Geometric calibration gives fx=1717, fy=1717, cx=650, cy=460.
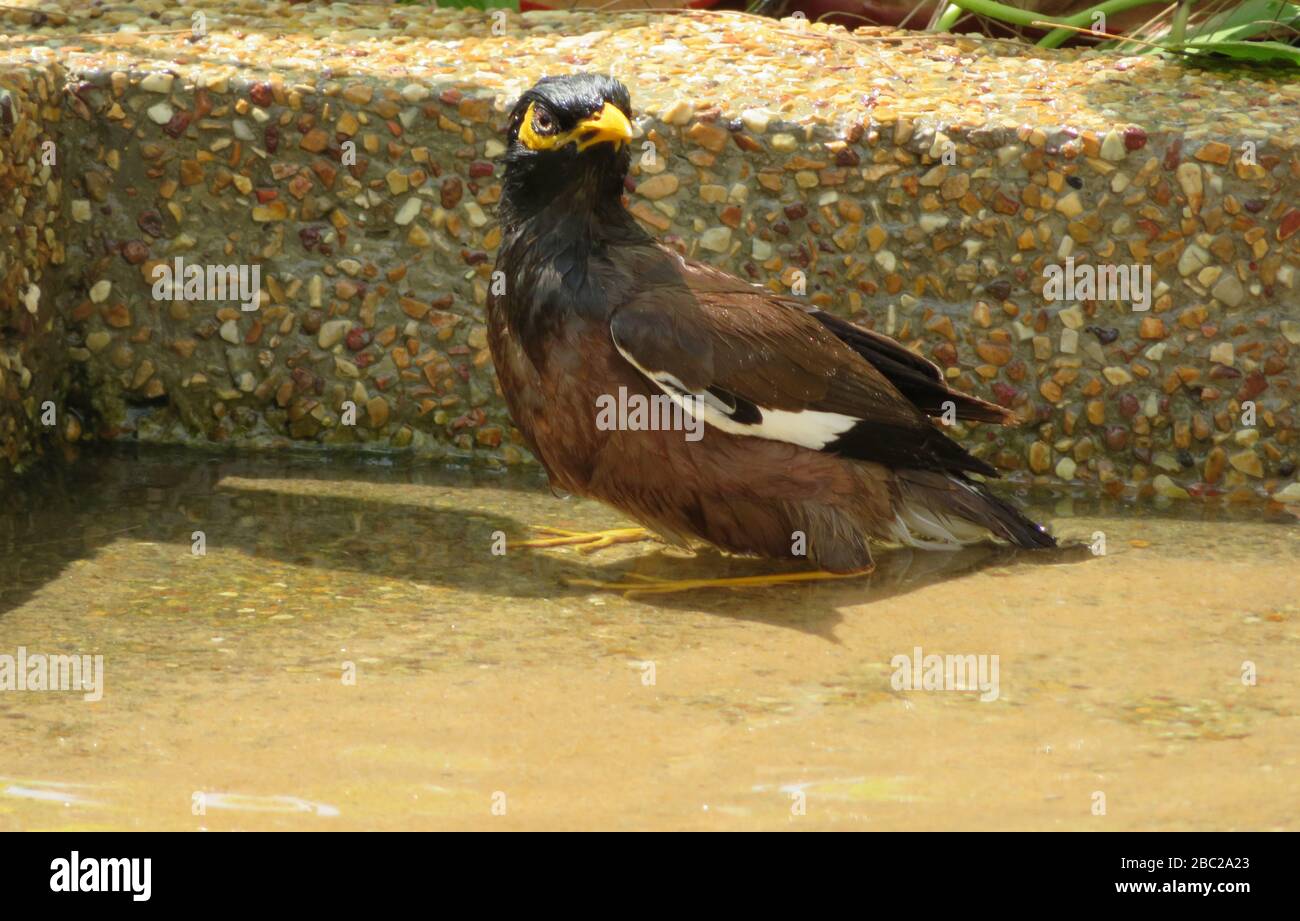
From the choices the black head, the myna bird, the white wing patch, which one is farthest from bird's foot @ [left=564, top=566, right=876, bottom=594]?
the black head

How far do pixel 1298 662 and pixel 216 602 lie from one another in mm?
2402

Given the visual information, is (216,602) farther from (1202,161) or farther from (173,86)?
(1202,161)

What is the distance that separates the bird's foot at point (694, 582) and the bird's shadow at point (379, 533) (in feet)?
0.06

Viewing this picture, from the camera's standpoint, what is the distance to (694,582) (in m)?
4.22

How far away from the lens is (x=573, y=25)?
6004 millimetres

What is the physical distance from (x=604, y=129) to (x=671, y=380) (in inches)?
23.8

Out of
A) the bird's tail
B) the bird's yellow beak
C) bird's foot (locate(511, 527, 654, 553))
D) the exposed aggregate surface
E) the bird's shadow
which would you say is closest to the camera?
the bird's yellow beak

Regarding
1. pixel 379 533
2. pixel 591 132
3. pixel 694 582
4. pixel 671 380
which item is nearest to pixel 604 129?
pixel 591 132

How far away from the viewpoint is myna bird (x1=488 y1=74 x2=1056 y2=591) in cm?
403

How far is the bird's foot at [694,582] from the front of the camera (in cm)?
420

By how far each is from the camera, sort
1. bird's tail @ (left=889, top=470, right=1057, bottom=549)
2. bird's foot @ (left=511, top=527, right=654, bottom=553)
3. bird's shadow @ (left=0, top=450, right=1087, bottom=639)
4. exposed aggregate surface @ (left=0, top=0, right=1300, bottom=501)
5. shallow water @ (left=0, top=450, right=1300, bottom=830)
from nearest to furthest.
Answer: shallow water @ (left=0, top=450, right=1300, bottom=830), bird's shadow @ (left=0, top=450, right=1087, bottom=639), bird's tail @ (left=889, top=470, right=1057, bottom=549), bird's foot @ (left=511, top=527, right=654, bottom=553), exposed aggregate surface @ (left=0, top=0, right=1300, bottom=501)

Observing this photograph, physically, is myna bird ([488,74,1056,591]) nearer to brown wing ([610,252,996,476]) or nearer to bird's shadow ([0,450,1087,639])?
brown wing ([610,252,996,476])

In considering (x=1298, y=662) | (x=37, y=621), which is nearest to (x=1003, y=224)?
(x=1298, y=662)

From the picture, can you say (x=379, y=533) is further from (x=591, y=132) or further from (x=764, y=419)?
(x=591, y=132)
